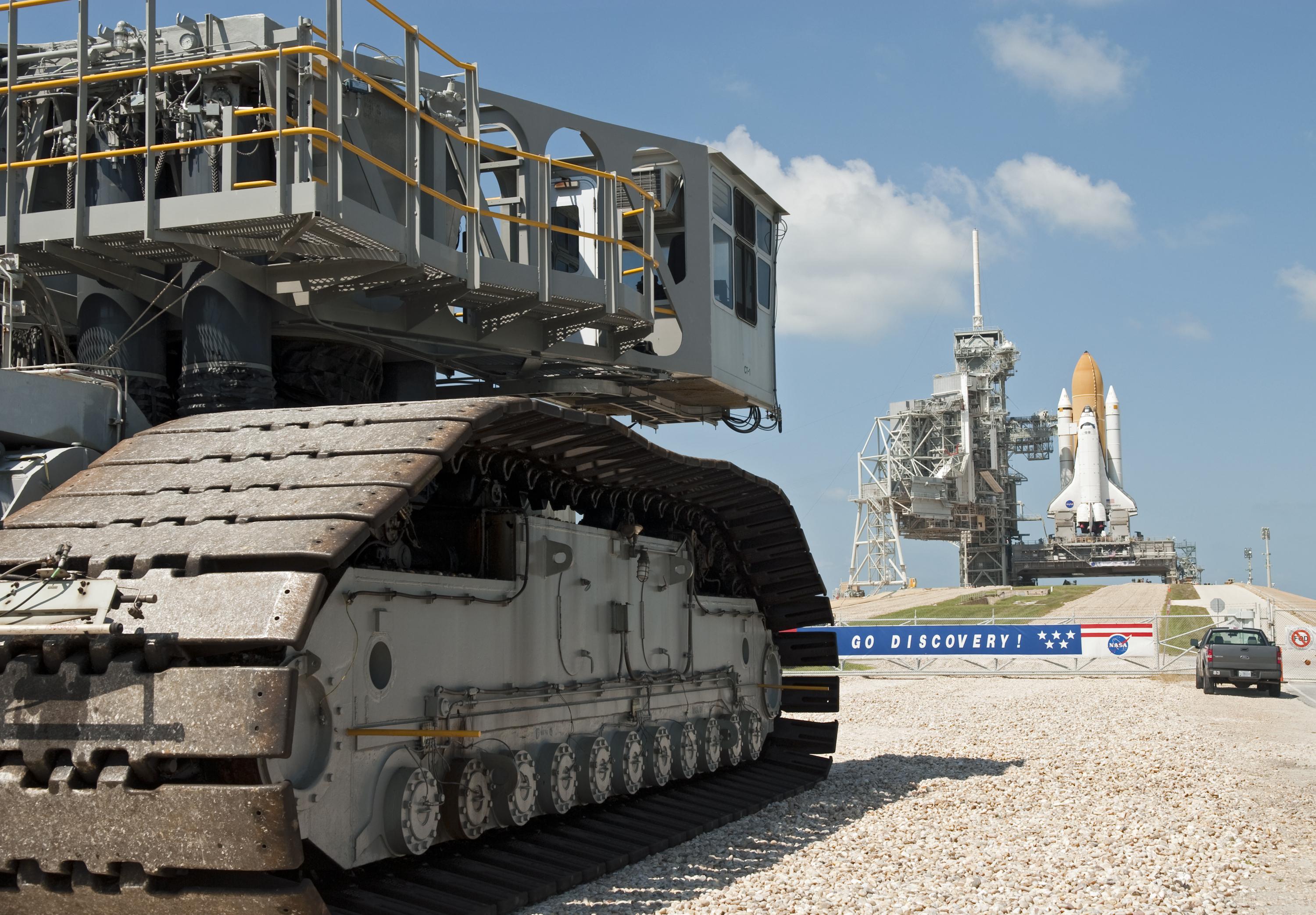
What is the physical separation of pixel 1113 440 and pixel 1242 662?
2393 inches

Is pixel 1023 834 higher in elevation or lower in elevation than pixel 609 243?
lower

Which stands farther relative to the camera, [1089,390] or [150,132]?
[1089,390]

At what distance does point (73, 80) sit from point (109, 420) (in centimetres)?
240

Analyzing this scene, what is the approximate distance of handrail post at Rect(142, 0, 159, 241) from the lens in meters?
8.44

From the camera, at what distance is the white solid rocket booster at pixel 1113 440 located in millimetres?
83250

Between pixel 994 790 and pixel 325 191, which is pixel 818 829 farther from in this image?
pixel 325 191

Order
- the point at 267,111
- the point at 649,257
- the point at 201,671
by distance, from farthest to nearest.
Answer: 1. the point at 649,257
2. the point at 267,111
3. the point at 201,671

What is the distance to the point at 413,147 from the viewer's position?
31.5 feet

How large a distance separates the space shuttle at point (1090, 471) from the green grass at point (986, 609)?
78.3 feet


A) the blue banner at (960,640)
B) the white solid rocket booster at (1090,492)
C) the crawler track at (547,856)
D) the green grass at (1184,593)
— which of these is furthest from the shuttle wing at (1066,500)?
the crawler track at (547,856)

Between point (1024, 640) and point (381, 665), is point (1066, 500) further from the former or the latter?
point (381, 665)

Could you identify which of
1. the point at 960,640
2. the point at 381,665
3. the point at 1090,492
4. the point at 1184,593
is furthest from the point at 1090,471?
the point at 381,665

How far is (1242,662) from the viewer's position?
2520cm

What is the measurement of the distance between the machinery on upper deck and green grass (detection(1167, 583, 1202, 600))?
4583 centimetres
